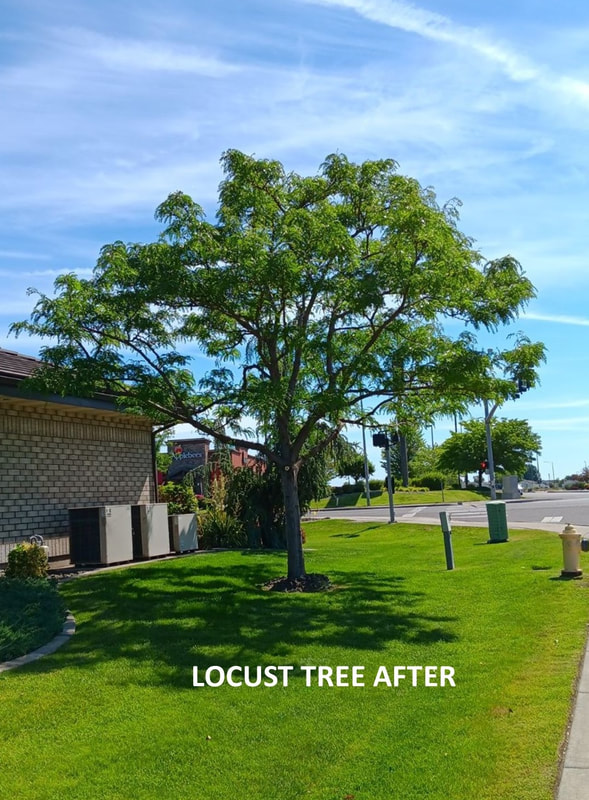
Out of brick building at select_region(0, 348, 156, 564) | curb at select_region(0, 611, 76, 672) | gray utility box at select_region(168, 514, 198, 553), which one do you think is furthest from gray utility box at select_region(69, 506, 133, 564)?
curb at select_region(0, 611, 76, 672)

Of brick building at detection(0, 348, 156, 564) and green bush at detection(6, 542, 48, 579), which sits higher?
brick building at detection(0, 348, 156, 564)

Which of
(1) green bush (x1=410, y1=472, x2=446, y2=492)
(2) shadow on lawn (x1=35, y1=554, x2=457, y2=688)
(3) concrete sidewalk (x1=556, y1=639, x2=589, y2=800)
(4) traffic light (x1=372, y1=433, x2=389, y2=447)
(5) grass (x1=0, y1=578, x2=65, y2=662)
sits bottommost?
(3) concrete sidewalk (x1=556, y1=639, x2=589, y2=800)

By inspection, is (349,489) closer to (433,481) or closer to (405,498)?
(433,481)

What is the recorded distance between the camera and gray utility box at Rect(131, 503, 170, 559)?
51.7 feet

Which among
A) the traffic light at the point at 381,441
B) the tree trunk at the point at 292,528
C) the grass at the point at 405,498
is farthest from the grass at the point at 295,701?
the grass at the point at 405,498

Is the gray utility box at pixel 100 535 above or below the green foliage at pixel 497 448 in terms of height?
below

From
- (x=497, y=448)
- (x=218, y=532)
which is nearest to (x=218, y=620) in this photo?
(x=218, y=532)

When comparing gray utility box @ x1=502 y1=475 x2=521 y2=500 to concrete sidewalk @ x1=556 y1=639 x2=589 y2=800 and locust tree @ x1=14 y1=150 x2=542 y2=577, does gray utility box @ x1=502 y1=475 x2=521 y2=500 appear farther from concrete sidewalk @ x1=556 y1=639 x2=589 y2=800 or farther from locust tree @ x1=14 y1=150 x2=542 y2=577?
concrete sidewalk @ x1=556 y1=639 x2=589 y2=800

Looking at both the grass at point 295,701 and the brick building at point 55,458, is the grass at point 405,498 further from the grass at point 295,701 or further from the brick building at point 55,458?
the grass at point 295,701

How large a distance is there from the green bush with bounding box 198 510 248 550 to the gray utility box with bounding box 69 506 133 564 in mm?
4089

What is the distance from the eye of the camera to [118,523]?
14.9 metres

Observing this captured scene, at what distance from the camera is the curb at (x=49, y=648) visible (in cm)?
716

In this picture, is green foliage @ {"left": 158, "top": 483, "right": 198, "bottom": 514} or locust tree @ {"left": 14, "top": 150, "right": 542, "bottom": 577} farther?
green foliage @ {"left": 158, "top": 483, "right": 198, "bottom": 514}

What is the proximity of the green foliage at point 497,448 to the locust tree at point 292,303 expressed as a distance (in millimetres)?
50730
